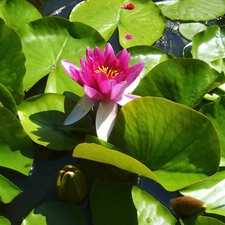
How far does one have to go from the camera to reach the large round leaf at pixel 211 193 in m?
1.38

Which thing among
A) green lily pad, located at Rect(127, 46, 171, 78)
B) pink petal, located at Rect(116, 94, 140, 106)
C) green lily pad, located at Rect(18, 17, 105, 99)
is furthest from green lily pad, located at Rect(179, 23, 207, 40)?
pink petal, located at Rect(116, 94, 140, 106)

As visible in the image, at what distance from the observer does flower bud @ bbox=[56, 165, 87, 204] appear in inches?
53.3

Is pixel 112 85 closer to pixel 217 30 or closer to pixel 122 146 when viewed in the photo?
pixel 122 146

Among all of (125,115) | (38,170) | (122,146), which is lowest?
(38,170)

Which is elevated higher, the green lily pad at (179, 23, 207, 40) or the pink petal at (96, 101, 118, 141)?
the pink petal at (96, 101, 118, 141)

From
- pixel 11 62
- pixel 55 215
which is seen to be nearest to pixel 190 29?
pixel 11 62

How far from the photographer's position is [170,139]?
137 centimetres

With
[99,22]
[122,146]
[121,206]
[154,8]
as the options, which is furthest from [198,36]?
[121,206]

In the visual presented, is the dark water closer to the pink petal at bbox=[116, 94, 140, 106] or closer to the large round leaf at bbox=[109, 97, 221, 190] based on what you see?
the large round leaf at bbox=[109, 97, 221, 190]

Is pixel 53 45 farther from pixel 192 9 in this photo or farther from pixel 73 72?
pixel 192 9

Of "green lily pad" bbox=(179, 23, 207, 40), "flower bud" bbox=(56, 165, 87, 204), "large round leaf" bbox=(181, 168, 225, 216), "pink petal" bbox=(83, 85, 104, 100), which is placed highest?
"pink petal" bbox=(83, 85, 104, 100)

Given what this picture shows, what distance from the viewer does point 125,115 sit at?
140 centimetres

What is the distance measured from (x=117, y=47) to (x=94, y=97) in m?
0.64

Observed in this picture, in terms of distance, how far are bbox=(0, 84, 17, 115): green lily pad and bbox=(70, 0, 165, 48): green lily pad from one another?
2.30 feet
